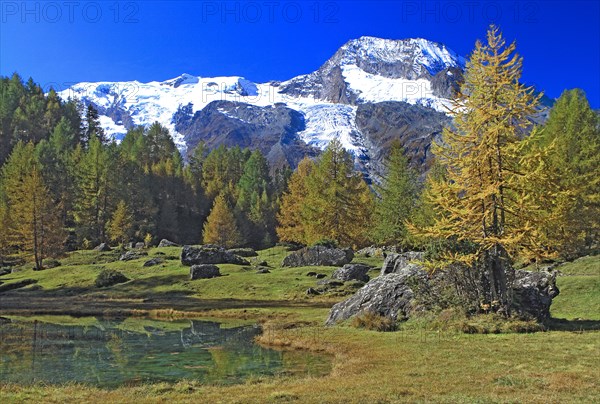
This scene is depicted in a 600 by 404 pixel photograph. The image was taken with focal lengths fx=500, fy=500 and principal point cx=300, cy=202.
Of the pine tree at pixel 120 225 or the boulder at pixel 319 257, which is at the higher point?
the pine tree at pixel 120 225

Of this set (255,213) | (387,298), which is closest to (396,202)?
(387,298)

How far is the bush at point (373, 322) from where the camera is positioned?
26.8 metres

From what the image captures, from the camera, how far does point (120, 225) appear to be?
90.3m

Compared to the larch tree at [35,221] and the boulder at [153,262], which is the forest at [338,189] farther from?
the boulder at [153,262]

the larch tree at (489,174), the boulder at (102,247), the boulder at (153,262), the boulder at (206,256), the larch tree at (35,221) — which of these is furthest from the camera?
the boulder at (102,247)

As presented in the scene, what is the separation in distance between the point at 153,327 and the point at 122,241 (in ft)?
206

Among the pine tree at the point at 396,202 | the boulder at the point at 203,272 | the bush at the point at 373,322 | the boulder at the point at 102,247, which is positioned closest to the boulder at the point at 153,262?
the boulder at the point at 203,272

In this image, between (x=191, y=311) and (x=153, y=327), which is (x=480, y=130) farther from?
(x=191, y=311)

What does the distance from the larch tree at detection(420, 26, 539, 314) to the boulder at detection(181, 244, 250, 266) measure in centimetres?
4035

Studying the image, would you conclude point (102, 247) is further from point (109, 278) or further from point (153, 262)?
point (109, 278)

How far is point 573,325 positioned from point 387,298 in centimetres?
983

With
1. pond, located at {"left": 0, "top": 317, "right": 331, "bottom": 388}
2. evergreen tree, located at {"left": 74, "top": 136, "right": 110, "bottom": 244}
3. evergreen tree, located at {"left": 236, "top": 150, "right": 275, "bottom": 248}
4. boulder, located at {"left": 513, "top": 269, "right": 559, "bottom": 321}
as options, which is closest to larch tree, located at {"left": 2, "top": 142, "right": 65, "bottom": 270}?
evergreen tree, located at {"left": 74, "top": 136, "right": 110, "bottom": 244}

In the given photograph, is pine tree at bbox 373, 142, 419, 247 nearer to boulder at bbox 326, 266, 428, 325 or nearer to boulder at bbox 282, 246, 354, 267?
boulder at bbox 282, 246, 354, 267

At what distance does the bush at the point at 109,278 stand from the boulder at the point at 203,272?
357 inches
